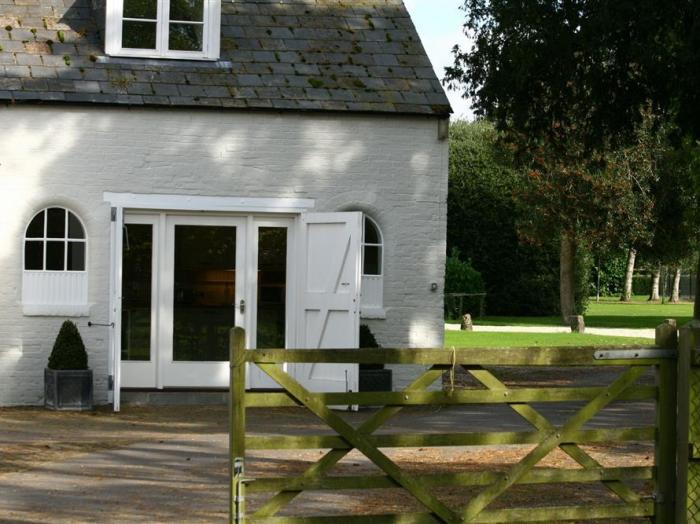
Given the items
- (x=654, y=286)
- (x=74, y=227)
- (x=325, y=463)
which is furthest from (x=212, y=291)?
(x=654, y=286)

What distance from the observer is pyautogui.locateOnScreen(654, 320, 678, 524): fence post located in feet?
26.0

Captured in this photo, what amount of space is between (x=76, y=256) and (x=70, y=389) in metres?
1.69

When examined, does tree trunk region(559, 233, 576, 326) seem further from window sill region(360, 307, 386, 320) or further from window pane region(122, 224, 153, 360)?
window pane region(122, 224, 153, 360)

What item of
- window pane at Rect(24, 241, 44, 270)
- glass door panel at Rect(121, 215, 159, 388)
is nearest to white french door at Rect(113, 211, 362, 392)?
glass door panel at Rect(121, 215, 159, 388)

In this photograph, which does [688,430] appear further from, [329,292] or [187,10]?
[187,10]

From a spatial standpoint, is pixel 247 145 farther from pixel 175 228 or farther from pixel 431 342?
pixel 431 342

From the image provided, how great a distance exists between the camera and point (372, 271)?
17.3 m

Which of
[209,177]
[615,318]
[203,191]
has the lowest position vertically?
[615,318]

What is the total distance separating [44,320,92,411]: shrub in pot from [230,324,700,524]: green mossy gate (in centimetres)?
827

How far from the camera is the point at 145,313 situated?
16797mm

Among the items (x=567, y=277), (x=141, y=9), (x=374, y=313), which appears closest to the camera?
(x=141, y=9)

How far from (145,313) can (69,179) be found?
72.7 inches

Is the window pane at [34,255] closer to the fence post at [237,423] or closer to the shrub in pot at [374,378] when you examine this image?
the shrub in pot at [374,378]

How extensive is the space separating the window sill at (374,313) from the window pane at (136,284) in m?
2.64
